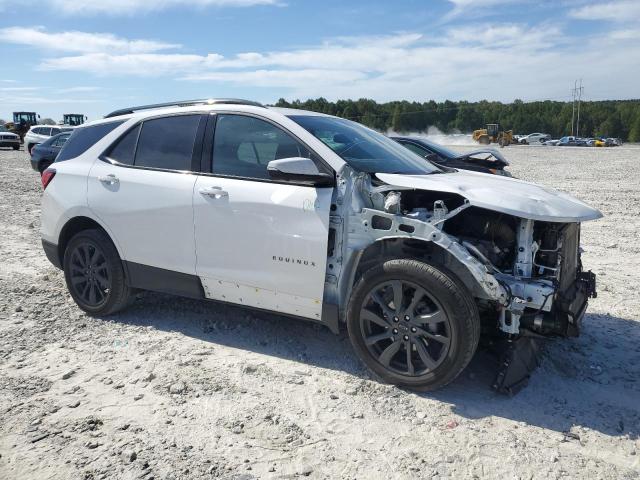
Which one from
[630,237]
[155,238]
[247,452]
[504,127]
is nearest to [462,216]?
[247,452]

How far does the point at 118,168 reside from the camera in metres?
4.87

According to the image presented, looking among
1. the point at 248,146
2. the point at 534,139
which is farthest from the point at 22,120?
the point at 534,139

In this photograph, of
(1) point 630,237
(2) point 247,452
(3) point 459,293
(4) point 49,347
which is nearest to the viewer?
(2) point 247,452

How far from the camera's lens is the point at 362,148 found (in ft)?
14.4

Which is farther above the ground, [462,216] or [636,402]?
[462,216]

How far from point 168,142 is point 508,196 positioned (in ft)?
9.04

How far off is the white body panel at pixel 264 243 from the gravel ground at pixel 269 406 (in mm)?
537

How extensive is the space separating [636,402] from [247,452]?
2.54 metres

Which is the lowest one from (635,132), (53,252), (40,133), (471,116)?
→ (53,252)

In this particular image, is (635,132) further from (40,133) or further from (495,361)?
(495,361)

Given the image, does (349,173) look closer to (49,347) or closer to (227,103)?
(227,103)

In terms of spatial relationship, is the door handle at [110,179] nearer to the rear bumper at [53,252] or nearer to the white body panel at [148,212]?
the white body panel at [148,212]

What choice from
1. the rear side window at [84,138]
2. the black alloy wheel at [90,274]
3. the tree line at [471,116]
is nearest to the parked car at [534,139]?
the tree line at [471,116]

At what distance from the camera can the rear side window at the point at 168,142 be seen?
15.0 feet
